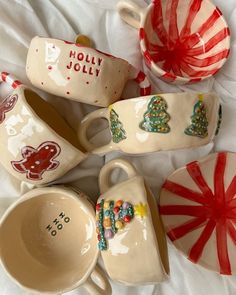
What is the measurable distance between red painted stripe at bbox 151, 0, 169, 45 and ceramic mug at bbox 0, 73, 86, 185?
0.18 m

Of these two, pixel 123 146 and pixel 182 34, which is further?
pixel 182 34

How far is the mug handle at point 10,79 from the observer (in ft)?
1.63

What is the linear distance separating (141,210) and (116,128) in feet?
0.32

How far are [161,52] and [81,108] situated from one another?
0.13 m

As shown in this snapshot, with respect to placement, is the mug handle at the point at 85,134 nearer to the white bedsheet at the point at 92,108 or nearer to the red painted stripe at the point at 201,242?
the white bedsheet at the point at 92,108

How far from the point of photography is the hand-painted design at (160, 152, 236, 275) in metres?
0.56

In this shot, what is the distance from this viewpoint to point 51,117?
0.52m

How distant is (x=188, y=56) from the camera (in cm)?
58

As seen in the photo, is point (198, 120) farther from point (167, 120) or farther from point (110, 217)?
point (110, 217)

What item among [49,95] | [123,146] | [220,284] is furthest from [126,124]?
[220,284]

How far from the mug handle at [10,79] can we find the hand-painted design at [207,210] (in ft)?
0.73

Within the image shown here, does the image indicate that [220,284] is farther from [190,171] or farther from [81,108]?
[81,108]

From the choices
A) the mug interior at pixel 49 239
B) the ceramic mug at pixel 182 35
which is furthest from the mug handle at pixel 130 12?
the mug interior at pixel 49 239

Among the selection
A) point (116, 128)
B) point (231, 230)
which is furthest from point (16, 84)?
point (231, 230)
